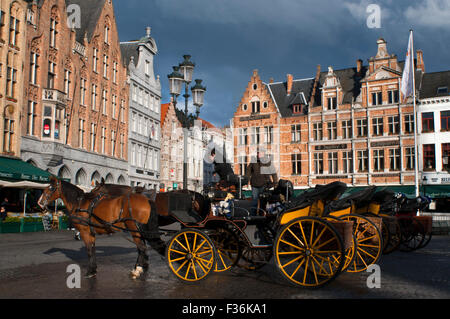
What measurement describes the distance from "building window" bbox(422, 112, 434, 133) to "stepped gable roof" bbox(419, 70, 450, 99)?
1506mm

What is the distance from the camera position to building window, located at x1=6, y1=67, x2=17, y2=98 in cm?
2456

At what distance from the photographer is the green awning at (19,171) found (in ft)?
71.7

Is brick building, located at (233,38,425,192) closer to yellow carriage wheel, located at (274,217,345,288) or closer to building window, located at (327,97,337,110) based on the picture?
building window, located at (327,97,337,110)

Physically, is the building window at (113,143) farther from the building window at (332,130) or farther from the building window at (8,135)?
the building window at (332,130)

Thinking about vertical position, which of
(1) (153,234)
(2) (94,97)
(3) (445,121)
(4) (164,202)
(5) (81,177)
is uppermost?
(2) (94,97)

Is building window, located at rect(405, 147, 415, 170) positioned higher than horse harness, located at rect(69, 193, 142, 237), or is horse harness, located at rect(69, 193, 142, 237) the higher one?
building window, located at rect(405, 147, 415, 170)

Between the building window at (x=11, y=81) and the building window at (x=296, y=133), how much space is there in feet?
84.5

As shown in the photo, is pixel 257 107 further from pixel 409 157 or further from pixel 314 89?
pixel 409 157

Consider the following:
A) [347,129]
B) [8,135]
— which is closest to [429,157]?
[347,129]

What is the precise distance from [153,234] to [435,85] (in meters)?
36.2

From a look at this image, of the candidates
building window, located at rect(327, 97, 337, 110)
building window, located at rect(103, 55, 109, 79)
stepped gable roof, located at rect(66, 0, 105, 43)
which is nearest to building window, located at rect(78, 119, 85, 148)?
building window, located at rect(103, 55, 109, 79)

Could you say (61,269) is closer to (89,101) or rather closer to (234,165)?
(89,101)

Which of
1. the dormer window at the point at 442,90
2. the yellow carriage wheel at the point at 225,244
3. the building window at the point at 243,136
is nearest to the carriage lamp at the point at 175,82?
the yellow carriage wheel at the point at 225,244

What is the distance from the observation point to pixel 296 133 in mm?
42719
